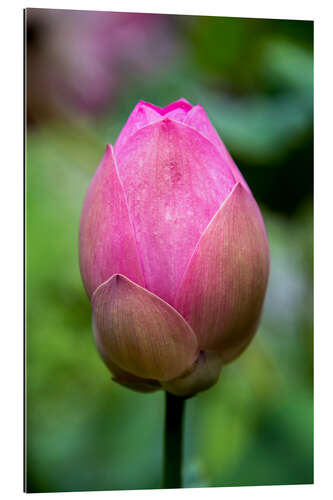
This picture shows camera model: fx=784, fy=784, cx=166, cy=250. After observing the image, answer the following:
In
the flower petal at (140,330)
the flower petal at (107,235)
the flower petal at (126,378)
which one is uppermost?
the flower petal at (107,235)

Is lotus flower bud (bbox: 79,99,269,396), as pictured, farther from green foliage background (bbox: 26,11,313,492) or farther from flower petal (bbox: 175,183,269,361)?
green foliage background (bbox: 26,11,313,492)

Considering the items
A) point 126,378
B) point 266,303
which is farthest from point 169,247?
point 266,303

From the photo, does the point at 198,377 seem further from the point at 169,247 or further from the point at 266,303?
the point at 266,303

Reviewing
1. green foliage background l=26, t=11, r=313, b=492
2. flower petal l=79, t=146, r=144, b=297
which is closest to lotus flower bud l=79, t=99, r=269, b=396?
flower petal l=79, t=146, r=144, b=297

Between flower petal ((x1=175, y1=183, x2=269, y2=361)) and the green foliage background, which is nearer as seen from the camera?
flower petal ((x1=175, y1=183, x2=269, y2=361))

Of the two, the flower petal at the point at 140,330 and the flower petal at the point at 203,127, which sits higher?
the flower petal at the point at 203,127

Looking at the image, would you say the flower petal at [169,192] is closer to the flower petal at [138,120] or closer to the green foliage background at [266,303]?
the flower petal at [138,120]

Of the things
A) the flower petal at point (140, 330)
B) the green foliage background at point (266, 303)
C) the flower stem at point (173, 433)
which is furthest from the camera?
the green foliage background at point (266, 303)

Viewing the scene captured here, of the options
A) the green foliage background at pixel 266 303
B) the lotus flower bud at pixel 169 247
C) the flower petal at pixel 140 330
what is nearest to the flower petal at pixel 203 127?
the lotus flower bud at pixel 169 247
